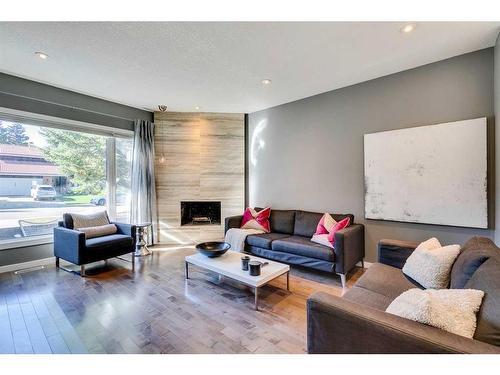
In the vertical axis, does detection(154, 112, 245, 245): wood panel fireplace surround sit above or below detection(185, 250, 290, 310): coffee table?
above

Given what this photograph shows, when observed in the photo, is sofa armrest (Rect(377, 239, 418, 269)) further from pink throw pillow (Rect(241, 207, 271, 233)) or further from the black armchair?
the black armchair

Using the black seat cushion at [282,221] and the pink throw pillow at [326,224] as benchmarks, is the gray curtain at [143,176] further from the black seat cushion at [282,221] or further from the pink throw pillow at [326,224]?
the pink throw pillow at [326,224]

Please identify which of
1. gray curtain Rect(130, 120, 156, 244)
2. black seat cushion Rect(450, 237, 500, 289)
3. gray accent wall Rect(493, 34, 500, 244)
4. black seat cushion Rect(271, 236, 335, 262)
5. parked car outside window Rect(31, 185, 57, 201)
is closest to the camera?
black seat cushion Rect(450, 237, 500, 289)

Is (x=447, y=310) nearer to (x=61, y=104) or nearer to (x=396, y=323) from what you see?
(x=396, y=323)

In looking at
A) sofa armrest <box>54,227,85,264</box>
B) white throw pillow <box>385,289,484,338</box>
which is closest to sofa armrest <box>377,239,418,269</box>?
white throw pillow <box>385,289,484,338</box>

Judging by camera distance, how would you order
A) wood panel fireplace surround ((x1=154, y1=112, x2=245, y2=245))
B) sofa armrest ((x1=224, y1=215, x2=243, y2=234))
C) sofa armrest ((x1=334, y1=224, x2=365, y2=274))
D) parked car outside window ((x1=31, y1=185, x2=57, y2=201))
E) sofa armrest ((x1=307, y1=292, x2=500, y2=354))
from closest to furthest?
sofa armrest ((x1=307, y1=292, x2=500, y2=354)) → sofa armrest ((x1=334, y1=224, x2=365, y2=274)) → parked car outside window ((x1=31, y1=185, x2=57, y2=201)) → sofa armrest ((x1=224, y1=215, x2=243, y2=234)) → wood panel fireplace surround ((x1=154, y1=112, x2=245, y2=245))

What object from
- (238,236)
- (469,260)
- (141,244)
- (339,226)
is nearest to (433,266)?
(469,260)

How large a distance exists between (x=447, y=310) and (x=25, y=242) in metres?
4.63

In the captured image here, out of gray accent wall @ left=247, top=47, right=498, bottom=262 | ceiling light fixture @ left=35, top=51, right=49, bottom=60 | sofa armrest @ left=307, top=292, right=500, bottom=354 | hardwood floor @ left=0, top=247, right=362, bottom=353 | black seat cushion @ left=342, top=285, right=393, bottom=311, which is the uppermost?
ceiling light fixture @ left=35, top=51, right=49, bottom=60

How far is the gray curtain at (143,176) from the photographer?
4.25m

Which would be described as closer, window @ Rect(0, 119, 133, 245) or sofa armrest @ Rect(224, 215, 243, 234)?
window @ Rect(0, 119, 133, 245)

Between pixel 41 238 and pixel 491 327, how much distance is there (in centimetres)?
474

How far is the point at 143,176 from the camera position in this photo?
14.1 feet

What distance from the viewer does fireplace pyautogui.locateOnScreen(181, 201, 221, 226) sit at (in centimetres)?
473
